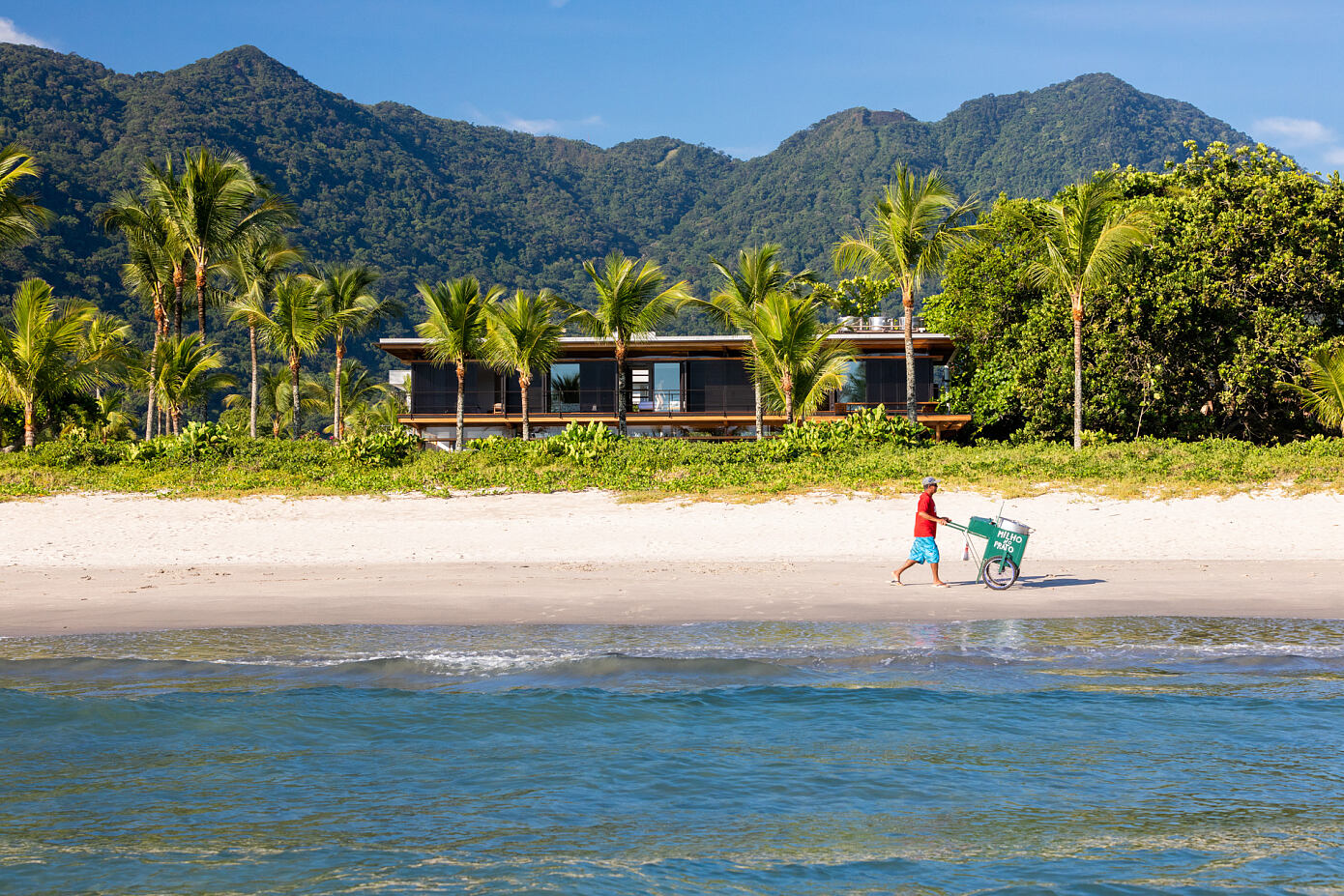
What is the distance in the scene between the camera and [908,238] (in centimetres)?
2766

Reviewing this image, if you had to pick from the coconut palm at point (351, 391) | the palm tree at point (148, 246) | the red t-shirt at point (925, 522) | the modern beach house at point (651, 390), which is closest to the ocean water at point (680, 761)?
the red t-shirt at point (925, 522)

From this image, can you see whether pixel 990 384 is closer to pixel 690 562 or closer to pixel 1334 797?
pixel 690 562

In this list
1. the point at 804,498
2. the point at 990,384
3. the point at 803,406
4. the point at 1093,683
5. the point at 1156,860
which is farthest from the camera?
the point at 990,384

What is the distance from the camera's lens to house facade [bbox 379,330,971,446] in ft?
114

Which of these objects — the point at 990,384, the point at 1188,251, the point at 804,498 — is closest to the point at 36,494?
the point at 804,498

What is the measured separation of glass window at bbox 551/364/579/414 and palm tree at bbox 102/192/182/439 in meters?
12.0

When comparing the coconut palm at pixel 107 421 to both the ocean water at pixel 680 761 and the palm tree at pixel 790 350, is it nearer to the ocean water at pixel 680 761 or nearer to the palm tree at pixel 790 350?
the palm tree at pixel 790 350

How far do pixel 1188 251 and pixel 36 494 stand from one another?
2938 cm

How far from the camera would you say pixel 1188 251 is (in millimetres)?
29344

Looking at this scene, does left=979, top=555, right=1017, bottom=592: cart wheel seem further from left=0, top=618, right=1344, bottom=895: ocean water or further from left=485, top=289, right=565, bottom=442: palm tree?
left=485, top=289, right=565, bottom=442: palm tree

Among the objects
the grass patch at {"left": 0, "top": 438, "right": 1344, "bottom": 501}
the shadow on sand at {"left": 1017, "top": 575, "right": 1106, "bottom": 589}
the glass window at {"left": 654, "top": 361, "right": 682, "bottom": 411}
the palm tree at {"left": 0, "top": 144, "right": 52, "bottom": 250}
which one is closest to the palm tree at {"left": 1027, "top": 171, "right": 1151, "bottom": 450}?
the grass patch at {"left": 0, "top": 438, "right": 1344, "bottom": 501}

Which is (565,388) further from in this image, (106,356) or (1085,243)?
(1085,243)

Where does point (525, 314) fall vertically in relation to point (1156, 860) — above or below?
above

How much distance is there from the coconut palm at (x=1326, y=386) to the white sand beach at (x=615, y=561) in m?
8.54
